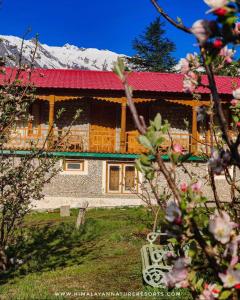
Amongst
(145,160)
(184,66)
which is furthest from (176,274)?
(184,66)

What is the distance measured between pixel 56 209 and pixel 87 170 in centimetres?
237

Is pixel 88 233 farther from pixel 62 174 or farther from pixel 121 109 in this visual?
pixel 121 109

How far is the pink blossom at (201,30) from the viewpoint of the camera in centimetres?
161

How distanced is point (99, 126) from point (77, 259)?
12857 mm

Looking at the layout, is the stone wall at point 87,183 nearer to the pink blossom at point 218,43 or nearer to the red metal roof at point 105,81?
the red metal roof at point 105,81

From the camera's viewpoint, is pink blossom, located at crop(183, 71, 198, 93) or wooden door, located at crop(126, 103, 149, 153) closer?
pink blossom, located at crop(183, 71, 198, 93)

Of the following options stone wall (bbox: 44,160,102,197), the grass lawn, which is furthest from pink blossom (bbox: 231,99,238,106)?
stone wall (bbox: 44,160,102,197)

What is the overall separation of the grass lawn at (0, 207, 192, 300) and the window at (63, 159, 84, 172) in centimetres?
483

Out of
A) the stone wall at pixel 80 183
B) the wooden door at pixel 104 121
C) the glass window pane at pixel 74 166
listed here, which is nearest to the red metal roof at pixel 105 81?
the wooden door at pixel 104 121

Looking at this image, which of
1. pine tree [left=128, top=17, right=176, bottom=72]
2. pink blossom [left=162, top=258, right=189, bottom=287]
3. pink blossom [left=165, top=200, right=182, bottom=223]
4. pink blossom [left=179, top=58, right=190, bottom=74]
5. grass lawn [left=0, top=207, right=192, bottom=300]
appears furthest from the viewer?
pine tree [left=128, top=17, right=176, bottom=72]

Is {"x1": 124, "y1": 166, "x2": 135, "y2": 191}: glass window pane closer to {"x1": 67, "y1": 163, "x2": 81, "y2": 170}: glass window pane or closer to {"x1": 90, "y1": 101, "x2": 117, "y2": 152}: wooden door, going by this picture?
{"x1": 90, "y1": 101, "x2": 117, "y2": 152}: wooden door

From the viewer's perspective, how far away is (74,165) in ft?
61.7

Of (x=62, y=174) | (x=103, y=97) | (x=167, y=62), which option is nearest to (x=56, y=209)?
(x=62, y=174)

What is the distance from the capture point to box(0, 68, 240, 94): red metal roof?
19.9 metres
